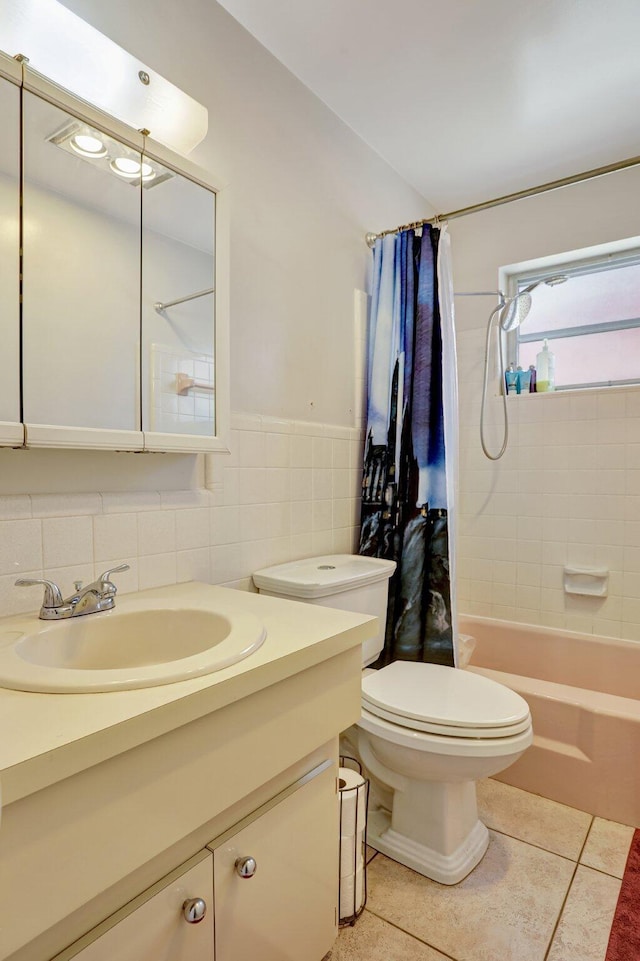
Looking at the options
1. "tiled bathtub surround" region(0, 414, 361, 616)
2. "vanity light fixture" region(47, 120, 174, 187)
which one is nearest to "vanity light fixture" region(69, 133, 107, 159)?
"vanity light fixture" region(47, 120, 174, 187)

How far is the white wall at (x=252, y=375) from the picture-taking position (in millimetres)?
1130

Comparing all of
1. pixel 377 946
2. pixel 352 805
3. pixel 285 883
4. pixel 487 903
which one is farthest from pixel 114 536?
pixel 487 903

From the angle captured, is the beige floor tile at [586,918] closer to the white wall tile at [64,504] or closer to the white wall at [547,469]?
the white wall at [547,469]

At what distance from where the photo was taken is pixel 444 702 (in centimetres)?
144

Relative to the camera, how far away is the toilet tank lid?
1.45m

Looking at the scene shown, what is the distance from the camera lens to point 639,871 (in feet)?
4.74

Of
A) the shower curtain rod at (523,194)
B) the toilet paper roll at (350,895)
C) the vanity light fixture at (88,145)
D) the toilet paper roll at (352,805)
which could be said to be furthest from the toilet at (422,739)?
the shower curtain rod at (523,194)

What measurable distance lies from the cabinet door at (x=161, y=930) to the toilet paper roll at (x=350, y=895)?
585 millimetres

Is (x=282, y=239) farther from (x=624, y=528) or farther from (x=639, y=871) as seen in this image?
(x=639, y=871)

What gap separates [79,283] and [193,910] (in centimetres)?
112

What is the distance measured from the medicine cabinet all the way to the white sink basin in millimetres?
354

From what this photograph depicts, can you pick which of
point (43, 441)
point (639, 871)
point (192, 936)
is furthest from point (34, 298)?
point (639, 871)

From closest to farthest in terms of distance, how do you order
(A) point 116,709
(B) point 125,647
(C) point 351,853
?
(A) point 116,709 → (B) point 125,647 → (C) point 351,853

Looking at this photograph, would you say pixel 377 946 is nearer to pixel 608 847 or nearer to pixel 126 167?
pixel 608 847
